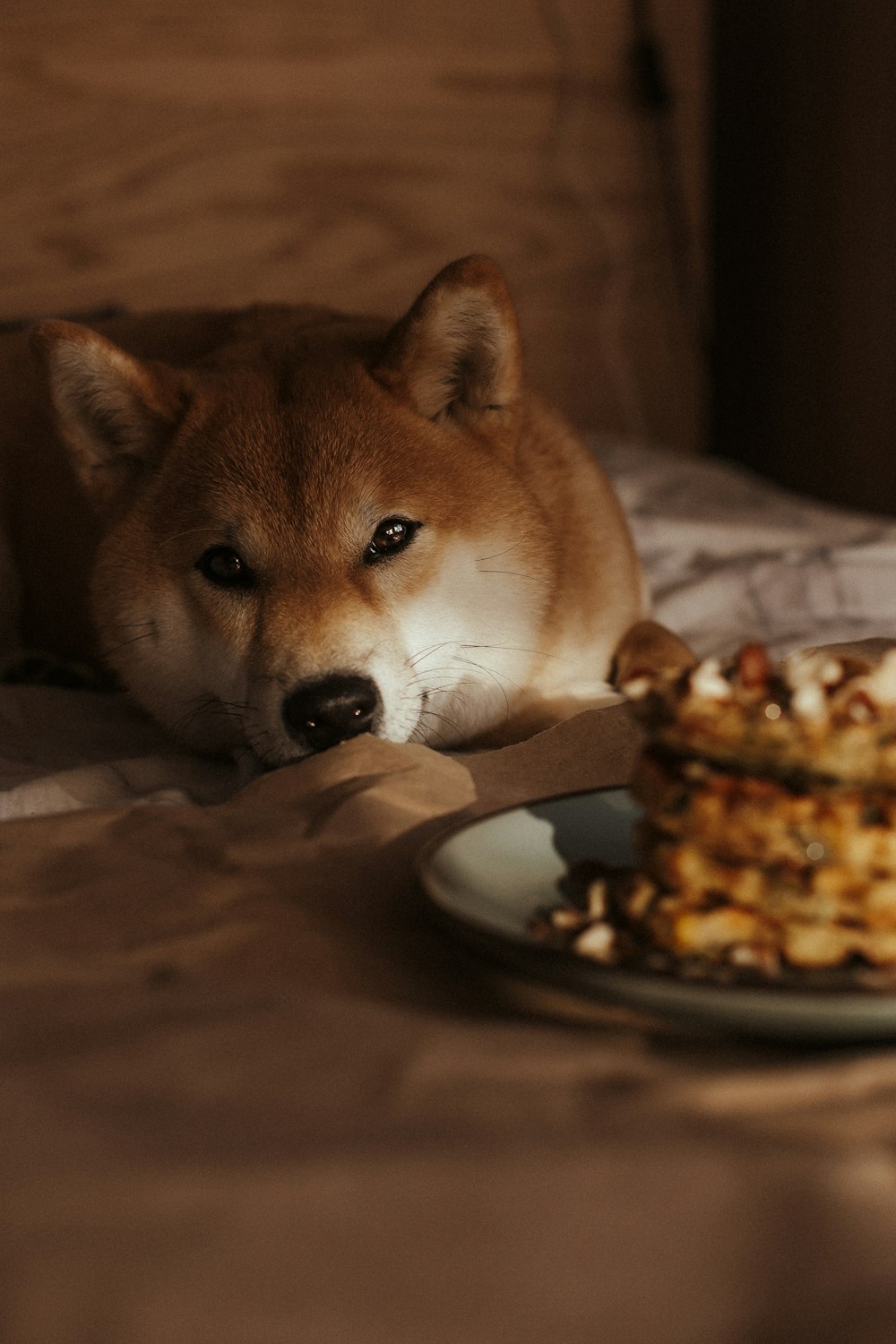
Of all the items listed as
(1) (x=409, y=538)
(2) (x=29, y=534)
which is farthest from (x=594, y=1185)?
(2) (x=29, y=534)

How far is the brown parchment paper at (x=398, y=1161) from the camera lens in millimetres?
466

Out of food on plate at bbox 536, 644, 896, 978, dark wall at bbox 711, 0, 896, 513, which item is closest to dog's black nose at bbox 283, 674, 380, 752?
food on plate at bbox 536, 644, 896, 978

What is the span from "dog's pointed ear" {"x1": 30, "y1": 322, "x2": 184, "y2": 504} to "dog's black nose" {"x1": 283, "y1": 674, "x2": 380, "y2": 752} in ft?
1.44

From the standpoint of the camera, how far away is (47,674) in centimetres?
182

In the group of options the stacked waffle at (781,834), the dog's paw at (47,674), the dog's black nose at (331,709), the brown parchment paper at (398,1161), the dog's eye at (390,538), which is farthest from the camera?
the dog's paw at (47,674)

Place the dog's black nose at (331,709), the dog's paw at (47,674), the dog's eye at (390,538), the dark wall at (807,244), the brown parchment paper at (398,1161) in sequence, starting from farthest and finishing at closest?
the dark wall at (807,244) → the dog's paw at (47,674) → the dog's eye at (390,538) → the dog's black nose at (331,709) → the brown parchment paper at (398,1161)

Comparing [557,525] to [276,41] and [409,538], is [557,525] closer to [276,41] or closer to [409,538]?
[409,538]

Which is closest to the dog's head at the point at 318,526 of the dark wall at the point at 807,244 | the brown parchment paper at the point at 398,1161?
the brown parchment paper at the point at 398,1161

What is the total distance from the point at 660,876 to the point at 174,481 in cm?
94

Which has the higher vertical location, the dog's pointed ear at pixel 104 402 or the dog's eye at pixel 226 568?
the dog's pointed ear at pixel 104 402

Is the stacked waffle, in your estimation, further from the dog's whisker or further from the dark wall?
the dark wall

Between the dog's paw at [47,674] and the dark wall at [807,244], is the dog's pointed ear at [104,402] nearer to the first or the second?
the dog's paw at [47,674]

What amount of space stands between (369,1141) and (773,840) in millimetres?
227

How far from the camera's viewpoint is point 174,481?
1437 mm
